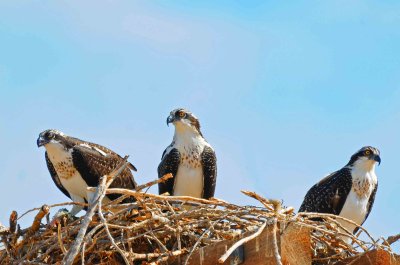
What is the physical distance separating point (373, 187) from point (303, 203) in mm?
976

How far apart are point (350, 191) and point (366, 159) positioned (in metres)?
0.60

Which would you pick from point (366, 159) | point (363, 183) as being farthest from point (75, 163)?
point (366, 159)

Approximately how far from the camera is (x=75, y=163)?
12.1 meters

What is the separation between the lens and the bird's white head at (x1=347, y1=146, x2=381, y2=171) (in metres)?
13.0

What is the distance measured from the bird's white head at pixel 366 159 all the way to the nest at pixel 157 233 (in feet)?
15.6

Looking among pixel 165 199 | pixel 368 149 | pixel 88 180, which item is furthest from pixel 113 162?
pixel 165 199

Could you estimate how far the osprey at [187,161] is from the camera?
41.9ft

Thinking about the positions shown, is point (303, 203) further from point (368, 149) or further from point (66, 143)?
point (66, 143)

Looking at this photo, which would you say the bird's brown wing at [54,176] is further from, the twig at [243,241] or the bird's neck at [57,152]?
the twig at [243,241]

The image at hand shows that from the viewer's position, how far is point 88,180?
12125 mm

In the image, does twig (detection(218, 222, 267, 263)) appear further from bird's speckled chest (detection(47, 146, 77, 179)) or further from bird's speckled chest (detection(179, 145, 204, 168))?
bird's speckled chest (detection(179, 145, 204, 168))

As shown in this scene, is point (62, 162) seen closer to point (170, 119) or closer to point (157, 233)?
point (170, 119)

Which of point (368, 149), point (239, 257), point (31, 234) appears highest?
point (368, 149)

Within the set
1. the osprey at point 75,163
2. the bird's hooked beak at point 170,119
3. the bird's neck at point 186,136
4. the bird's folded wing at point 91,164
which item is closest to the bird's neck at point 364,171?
the bird's neck at point 186,136
